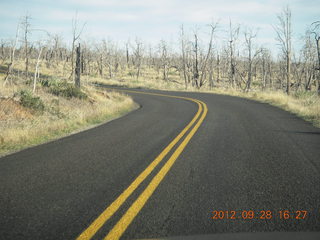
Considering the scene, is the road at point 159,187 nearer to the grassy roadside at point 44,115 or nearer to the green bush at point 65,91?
the grassy roadside at point 44,115

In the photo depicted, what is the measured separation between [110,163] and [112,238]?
2.53 m

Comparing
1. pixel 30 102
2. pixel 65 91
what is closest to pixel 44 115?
pixel 30 102

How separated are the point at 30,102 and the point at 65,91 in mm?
3748

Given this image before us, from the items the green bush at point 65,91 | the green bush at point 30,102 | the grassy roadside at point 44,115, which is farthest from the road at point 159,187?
the green bush at point 65,91

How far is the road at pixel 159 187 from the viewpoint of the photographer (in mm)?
2754

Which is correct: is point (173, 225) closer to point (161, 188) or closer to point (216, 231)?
point (216, 231)

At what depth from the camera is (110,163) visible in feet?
16.4

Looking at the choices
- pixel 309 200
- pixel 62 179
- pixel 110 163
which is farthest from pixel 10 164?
pixel 309 200

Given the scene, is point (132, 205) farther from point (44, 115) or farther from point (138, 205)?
point (44, 115)

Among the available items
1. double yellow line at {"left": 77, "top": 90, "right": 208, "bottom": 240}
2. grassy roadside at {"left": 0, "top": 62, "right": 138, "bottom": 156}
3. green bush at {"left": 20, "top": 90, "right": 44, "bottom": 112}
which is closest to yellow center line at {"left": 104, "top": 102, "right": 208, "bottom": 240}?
double yellow line at {"left": 77, "top": 90, "right": 208, "bottom": 240}

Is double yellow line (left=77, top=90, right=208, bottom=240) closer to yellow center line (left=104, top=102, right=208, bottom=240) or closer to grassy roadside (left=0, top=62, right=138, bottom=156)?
yellow center line (left=104, top=102, right=208, bottom=240)

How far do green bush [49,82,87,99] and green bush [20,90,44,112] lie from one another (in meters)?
2.98

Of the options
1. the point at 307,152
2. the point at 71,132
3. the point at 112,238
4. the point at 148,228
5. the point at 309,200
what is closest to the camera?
the point at 112,238

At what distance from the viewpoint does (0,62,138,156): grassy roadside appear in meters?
7.21
